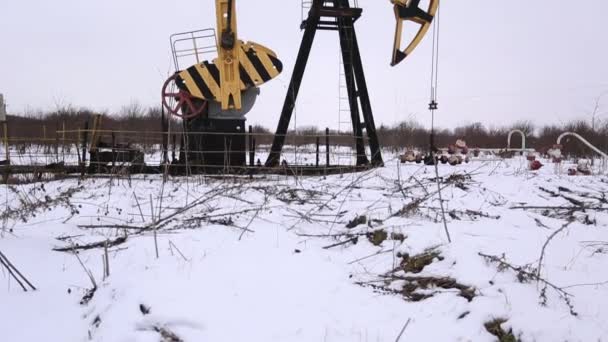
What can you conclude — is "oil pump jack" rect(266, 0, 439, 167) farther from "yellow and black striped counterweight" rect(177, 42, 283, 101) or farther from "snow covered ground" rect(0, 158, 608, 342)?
"snow covered ground" rect(0, 158, 608, 342)

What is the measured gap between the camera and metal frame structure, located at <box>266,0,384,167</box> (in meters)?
7.57

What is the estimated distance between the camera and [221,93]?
23.9ft

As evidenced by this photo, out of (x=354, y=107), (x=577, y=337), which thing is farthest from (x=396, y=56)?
(x=577, y=337)

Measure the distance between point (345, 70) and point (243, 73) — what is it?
6.41 feet

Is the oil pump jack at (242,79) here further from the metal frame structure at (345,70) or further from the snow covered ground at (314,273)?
the snow covered ground at (314,273)

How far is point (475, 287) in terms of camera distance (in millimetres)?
2271

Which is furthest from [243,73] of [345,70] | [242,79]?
[345,70]

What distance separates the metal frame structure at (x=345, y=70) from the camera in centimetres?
757

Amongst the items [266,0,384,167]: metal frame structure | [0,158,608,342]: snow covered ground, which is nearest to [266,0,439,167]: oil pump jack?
[266,0,384,167]: metal frame structure

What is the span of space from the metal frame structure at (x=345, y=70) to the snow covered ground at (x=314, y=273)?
3222 millimetres

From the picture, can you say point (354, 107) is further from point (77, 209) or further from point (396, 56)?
point (77, 209)

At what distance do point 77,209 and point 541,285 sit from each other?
4497 millimetres

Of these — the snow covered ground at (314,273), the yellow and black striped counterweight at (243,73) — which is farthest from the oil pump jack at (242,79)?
the snow covered ground at (314,273)

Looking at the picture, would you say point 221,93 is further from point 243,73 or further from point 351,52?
point 351,52
